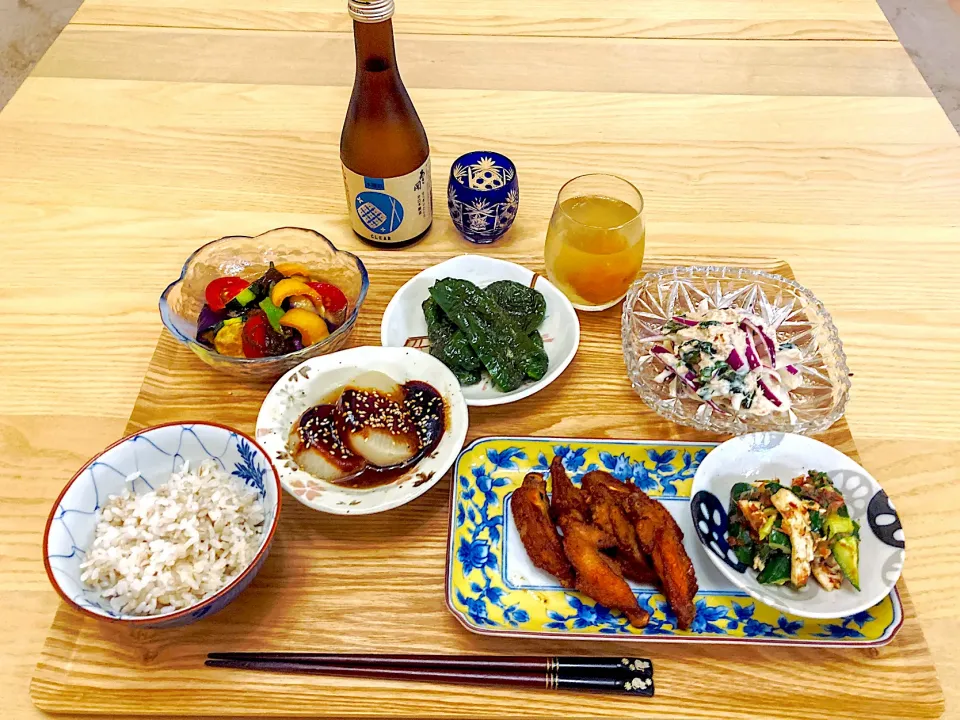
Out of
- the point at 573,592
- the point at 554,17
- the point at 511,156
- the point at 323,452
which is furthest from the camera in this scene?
the point at 554,17

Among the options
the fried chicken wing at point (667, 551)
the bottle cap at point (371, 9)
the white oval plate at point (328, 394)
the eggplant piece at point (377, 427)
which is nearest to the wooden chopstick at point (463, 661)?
the fried chicken wing at point (667, 551)

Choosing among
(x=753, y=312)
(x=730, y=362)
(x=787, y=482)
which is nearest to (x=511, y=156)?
(x=753, y=312)

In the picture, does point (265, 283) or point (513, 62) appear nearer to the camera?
Answer: point (265, 283)

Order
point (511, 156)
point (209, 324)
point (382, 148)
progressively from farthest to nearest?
point (511, 156)
point (382, 148)
point (209, 324)

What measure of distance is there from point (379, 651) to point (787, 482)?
82cm

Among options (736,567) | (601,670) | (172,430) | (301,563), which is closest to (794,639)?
(736,567)

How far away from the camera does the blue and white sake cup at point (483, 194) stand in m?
1.79

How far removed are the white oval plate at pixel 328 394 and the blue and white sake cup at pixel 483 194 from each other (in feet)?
1.70

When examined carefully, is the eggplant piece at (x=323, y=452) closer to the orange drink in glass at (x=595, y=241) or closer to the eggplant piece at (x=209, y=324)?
the eggplant piece at (x=209, y=324)

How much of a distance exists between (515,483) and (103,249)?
1.34 m

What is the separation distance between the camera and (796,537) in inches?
45.9

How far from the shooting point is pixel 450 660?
1123 mm

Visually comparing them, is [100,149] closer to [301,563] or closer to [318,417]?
[318,417]

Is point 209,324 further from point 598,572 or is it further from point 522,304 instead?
point 598,572
